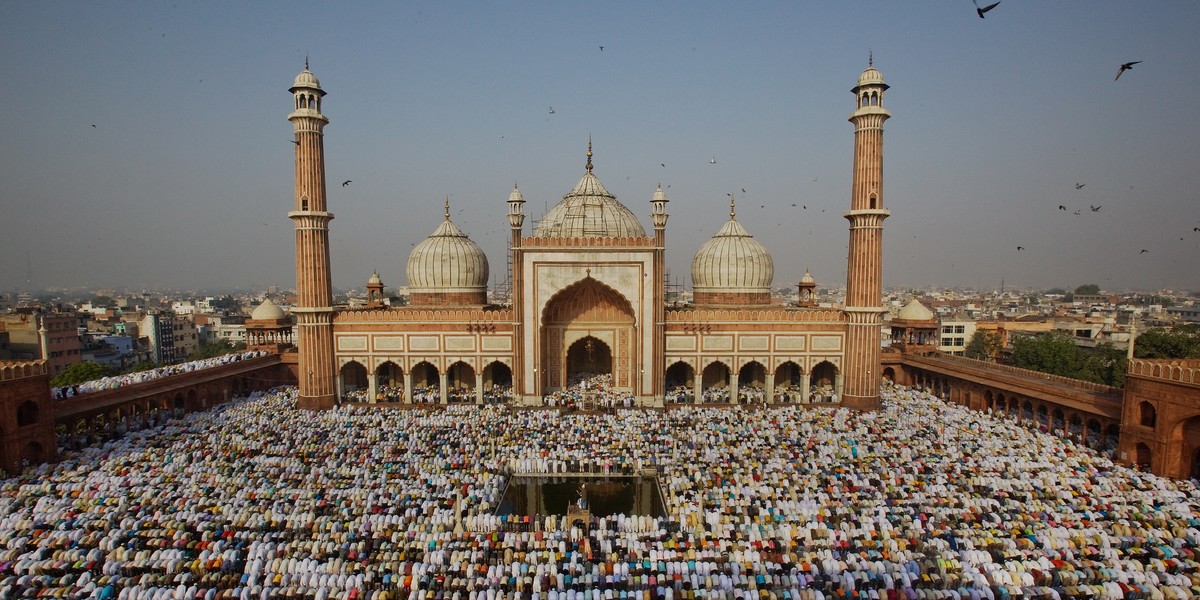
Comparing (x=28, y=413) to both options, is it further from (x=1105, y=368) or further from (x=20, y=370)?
(x=1105, y=368)

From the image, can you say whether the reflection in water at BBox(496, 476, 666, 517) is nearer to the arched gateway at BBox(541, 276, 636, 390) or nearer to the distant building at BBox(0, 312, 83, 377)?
the arched gateway at BBox(541, 276, 636, 390)

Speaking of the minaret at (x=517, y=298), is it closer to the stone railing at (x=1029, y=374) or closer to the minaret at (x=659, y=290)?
the minaret at (x=659, y=290)

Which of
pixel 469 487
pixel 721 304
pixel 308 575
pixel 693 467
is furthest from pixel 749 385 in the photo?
pixel 308 575

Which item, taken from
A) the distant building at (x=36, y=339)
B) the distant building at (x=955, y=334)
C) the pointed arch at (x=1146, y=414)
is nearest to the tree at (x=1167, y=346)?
the pointed arch at (x=1146, y=414)

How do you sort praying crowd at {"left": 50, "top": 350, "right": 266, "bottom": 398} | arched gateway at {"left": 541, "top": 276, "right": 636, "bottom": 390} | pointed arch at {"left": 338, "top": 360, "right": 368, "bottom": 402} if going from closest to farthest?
praying crowd at {"left": 50, "top": 350, "right": 266, "bottom": 398}
pointed arch at {"left": 338, "top": 360, "right": 368, "bottom": 402}
arched gateway at {"left": 541, "top": 276, "right": 636, "bottom": 390}

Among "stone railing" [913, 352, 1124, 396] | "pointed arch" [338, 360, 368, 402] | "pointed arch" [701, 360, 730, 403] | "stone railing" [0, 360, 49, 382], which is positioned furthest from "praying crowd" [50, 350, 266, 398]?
"stone railing" [913, 352, 1124, 396]

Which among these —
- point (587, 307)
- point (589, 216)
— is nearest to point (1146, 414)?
point (587, 307)

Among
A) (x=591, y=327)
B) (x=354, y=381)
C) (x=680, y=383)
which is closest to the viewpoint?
(x=591, y=327)
